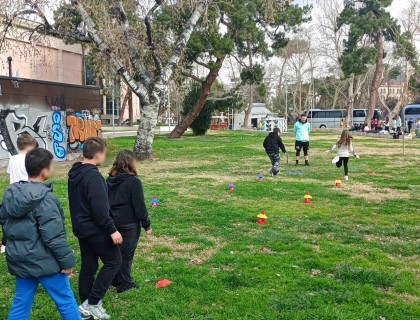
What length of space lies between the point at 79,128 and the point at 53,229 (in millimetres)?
16899

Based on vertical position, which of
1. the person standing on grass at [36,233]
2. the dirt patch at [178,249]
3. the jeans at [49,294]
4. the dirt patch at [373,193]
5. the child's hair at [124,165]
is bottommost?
the dirt patch at [178,249]

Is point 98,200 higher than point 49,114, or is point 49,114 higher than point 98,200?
point 49,114

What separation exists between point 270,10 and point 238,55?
1579 cm

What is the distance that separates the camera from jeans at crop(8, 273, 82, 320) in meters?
3.48

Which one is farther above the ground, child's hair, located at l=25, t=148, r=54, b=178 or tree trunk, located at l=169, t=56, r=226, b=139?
tree trunk, located at l=169, t=56, r=226, b=139

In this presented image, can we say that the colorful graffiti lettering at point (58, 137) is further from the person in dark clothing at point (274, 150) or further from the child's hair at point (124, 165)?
the child's hair at point (124, 165)

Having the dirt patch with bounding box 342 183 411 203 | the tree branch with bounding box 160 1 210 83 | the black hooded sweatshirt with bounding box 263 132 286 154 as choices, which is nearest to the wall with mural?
the tree branch with bounding box 160 1 210 83

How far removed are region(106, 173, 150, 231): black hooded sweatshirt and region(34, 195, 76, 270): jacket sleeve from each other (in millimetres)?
1068

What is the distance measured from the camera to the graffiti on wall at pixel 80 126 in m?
19.0

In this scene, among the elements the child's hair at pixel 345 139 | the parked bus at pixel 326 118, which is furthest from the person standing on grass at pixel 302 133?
the parked bus at pixel 326 118

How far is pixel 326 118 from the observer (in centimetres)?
6206

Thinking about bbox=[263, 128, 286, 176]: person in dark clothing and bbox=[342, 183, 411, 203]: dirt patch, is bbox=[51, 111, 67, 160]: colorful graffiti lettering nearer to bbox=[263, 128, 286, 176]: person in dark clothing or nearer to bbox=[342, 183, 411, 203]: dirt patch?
bbox=[263, 128, 286, 176]: person in dark clothing

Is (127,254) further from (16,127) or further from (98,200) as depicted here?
(16,127)

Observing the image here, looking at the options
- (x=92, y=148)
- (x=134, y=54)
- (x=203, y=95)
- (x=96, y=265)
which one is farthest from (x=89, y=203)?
(x=203, y=95)
